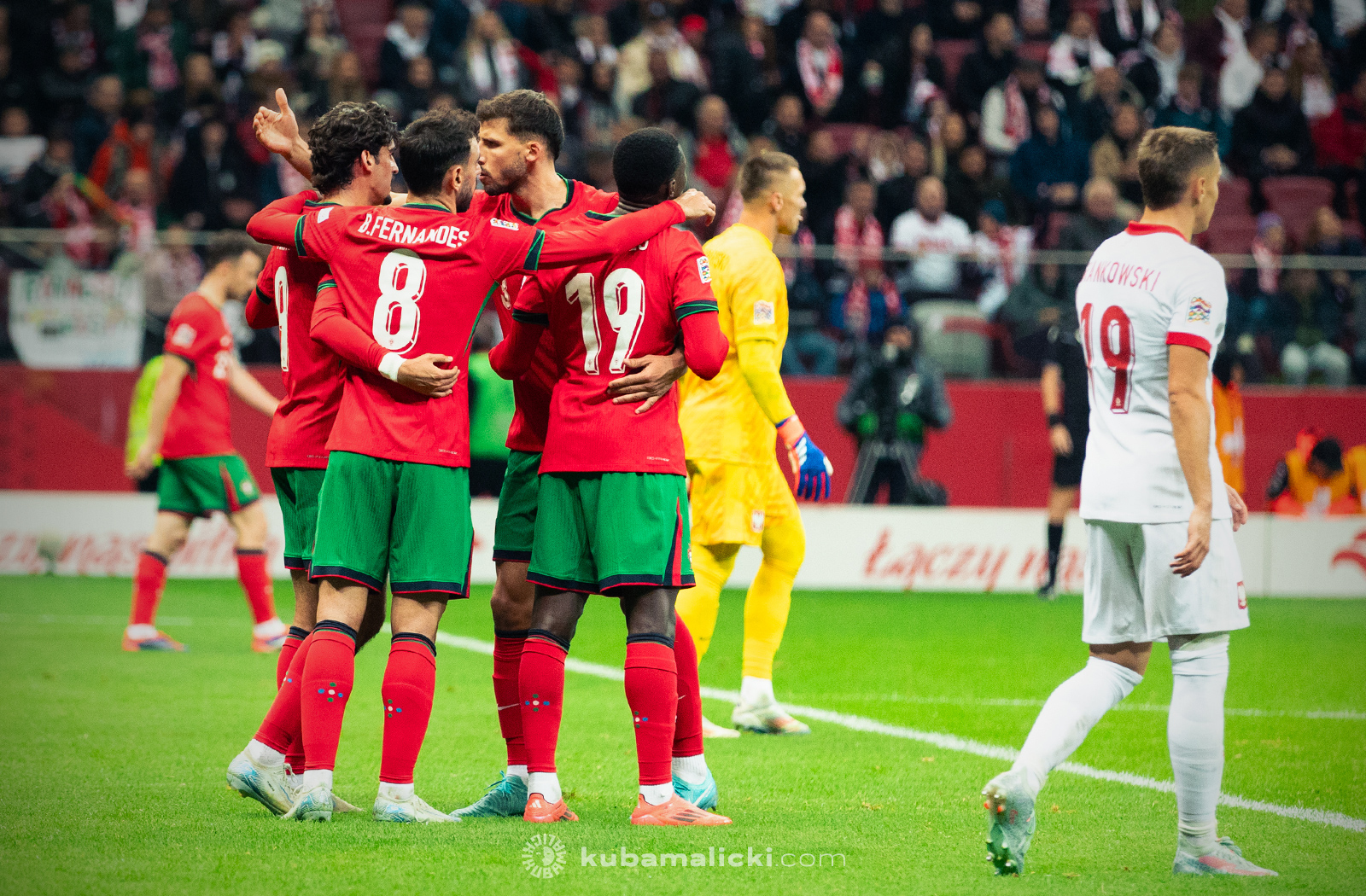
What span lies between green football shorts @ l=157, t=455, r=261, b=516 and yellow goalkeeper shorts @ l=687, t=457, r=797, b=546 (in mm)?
3750

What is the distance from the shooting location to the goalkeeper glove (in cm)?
569

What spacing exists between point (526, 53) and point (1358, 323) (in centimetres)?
965

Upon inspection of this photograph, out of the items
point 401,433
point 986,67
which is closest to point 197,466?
point 401,433

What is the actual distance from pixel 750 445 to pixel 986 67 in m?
12.6

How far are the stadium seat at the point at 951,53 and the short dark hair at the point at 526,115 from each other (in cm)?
1484

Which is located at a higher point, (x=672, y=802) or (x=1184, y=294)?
(x=1184, y=294)

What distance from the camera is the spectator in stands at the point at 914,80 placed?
1806 centimetres

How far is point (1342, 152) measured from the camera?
61.1ft

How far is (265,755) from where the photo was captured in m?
4.86

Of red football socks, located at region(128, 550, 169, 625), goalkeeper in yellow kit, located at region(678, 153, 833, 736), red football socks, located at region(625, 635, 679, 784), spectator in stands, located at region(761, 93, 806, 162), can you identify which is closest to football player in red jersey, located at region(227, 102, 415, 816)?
red football socks, located at region(625, 635, 679, 784)

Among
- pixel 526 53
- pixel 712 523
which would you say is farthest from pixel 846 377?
pixel 712 523

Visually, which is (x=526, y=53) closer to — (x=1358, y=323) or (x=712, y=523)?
(x=1358, y=323)

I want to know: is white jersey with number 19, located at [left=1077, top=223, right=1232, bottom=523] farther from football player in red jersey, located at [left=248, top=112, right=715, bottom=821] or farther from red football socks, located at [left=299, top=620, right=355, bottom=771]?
red football socks, located at [left=299, top=620, right=355, bottom=771]

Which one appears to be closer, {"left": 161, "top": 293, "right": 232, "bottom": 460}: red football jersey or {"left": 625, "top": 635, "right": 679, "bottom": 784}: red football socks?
{"left": 625, "top": 635, "right": 679, "bottom": 784}: red football socks
